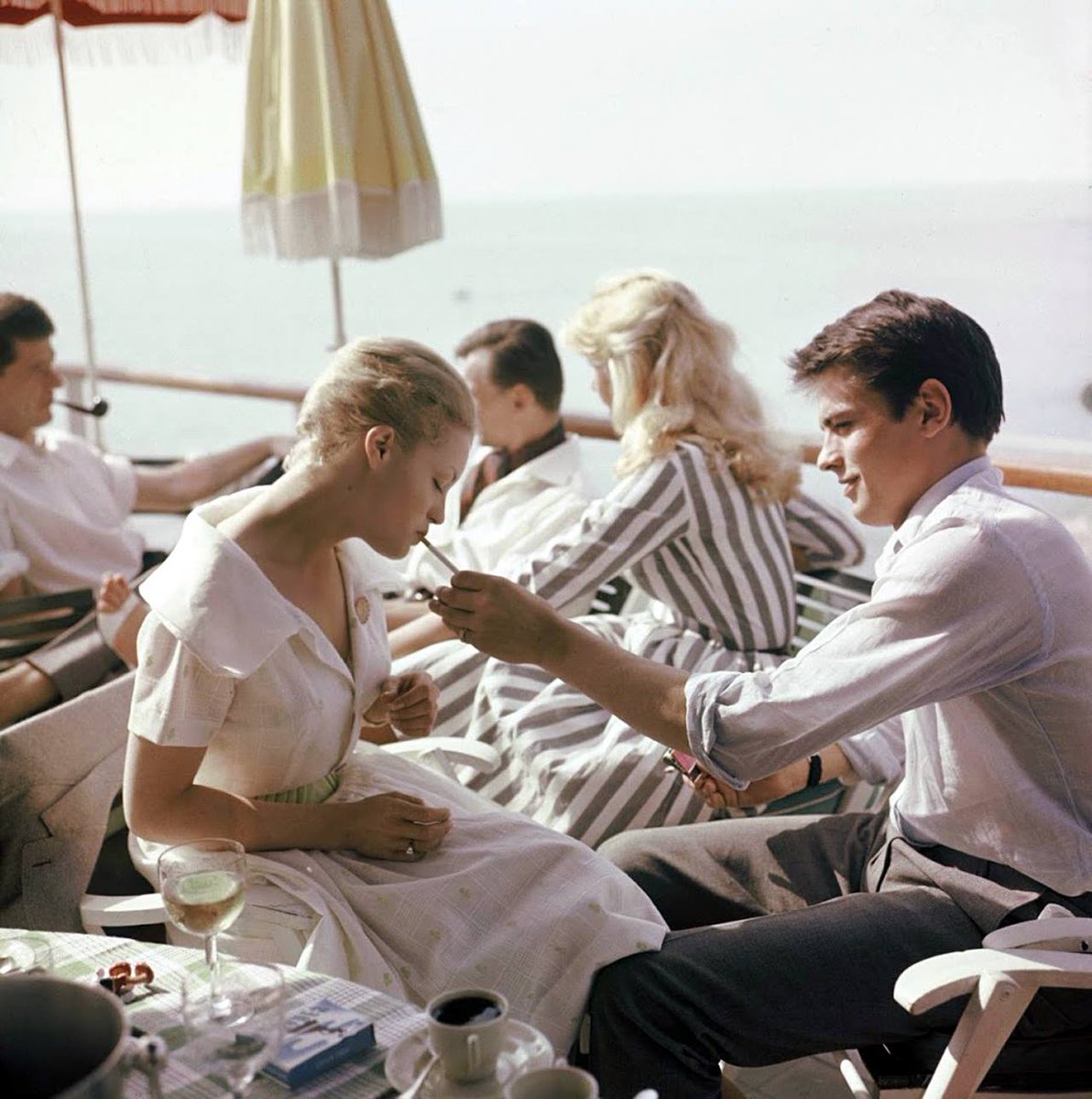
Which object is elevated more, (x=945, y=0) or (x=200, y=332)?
(x=945, y=0)

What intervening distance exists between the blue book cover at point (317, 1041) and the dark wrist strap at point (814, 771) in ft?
3.76

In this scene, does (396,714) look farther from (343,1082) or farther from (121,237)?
(121,237)

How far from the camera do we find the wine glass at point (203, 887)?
1282 millimetres

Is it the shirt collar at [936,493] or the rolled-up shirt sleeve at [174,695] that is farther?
the shirt collar at [936,493]

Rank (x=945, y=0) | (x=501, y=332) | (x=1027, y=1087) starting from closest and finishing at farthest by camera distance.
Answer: (x=1027, y=1087) < (x=501, y=332) < (x=945, y=0)

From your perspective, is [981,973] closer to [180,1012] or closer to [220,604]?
[180,1012]

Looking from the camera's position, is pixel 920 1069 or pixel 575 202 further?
pixel 575 202

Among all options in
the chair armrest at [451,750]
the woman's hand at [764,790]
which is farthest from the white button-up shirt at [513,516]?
the woman's hand at [764,790]

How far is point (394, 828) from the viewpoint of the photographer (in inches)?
70.4

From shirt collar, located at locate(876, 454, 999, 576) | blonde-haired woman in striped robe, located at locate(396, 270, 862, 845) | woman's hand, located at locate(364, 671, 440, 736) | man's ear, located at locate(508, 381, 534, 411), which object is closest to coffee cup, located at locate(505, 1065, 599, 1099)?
shirt collar, located at locate(876, 454, 999, 576)

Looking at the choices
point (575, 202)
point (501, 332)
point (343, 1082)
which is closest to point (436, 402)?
point (343, 1082)

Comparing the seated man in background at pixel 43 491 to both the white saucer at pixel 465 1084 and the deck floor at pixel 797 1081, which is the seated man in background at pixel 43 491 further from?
the white saucer at pixel 465 1084

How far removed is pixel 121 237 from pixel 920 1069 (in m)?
88.7

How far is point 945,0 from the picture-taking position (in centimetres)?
2019
